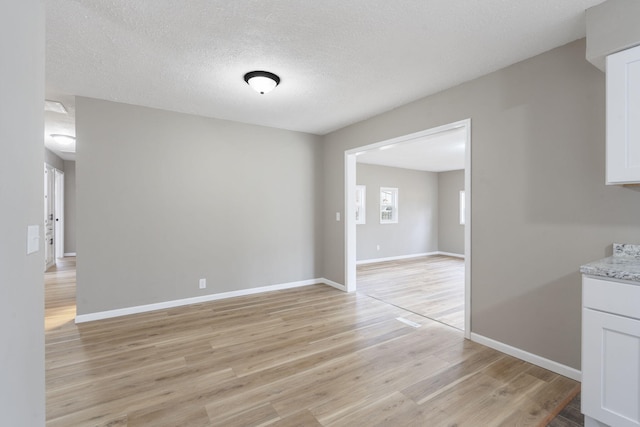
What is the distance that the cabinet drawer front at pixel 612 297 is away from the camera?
1.47 meters

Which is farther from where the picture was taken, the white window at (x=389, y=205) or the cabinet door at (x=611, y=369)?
the white window at (x=389, y=205)

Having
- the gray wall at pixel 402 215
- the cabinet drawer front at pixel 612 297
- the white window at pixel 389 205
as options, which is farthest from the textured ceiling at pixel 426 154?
the cabinet drawer front at pixel 612 297

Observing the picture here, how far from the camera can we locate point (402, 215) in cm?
830

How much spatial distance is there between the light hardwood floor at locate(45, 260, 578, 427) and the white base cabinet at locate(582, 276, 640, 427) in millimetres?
363

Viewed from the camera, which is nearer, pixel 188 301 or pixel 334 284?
pixel 188 301

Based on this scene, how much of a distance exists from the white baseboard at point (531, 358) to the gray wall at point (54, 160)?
8952mm

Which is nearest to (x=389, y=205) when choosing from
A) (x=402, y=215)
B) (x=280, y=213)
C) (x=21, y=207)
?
(x=402, y=215)

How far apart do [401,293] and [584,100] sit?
11.0 ft

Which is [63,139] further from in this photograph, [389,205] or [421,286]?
[389,205]

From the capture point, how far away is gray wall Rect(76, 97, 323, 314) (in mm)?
3455

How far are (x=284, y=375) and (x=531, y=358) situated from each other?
2135mm

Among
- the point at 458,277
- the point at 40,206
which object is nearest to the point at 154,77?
the point at 40,206

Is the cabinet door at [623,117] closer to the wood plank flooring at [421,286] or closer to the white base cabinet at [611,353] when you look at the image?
the white base cabinet at [611,353]

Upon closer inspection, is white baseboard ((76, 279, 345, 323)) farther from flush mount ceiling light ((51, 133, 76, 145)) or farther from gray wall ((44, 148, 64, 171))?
gray wall ((44, 148, 64, 171))
